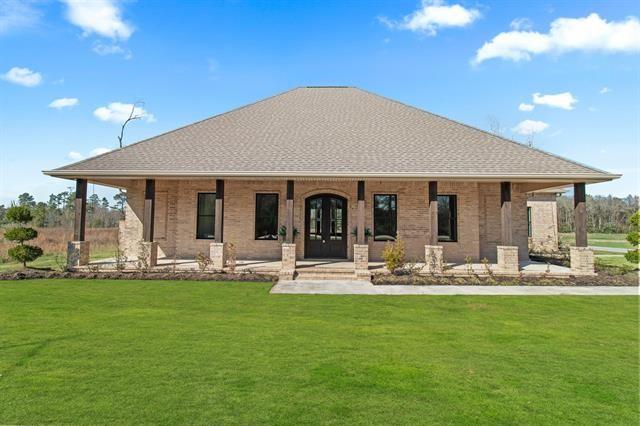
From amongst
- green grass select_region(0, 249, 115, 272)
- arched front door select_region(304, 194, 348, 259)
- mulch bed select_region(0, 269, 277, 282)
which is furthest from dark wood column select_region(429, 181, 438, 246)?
green grass select_region(0, 249, 115, 272)

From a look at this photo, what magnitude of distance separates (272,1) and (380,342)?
12.9 m

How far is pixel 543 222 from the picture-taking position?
1769cm

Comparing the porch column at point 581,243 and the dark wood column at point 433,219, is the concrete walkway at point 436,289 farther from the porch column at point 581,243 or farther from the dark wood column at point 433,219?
the dark wood column at point 433,219

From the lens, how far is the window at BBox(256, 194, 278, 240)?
13602mm

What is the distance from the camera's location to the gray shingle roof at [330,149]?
36.4ft

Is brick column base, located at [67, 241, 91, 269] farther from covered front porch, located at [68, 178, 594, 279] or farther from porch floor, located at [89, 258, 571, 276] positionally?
covered front porch, located at [68, 178, 594, 279]

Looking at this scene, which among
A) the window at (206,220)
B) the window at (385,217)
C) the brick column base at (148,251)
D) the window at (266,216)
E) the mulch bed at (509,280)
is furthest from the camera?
the window at (206,220)

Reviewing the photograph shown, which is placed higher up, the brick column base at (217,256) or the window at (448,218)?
the window at (448,218)

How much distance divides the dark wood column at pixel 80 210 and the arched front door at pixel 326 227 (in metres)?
8.01

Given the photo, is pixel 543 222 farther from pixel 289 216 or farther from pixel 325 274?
pixel 289 216

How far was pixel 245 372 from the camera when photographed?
4.05 m

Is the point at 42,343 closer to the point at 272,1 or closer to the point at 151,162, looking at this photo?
the point at 151,162

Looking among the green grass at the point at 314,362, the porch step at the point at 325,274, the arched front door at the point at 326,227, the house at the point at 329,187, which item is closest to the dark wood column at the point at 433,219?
the house at the point at 329,187

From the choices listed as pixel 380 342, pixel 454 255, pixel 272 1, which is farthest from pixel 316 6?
pixel 380 342
